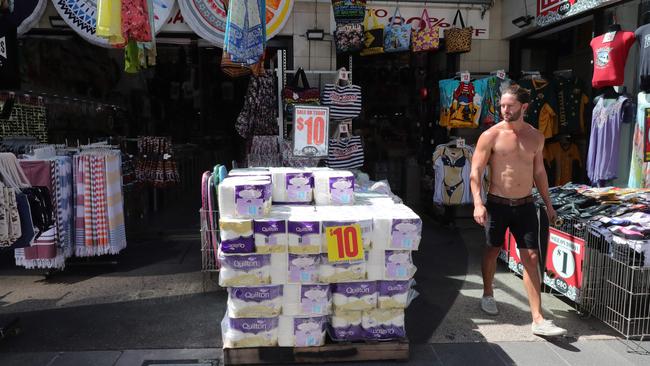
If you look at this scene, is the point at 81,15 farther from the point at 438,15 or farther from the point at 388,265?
the point at 388,265

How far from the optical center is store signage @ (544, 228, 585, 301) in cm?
420

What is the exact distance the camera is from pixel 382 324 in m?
3.51

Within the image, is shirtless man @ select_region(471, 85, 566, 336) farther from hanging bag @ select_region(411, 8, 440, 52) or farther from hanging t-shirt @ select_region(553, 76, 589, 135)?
hanging t-shirt @ select_region(553, 76, 589, 135)

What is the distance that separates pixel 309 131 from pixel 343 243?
8.42ft

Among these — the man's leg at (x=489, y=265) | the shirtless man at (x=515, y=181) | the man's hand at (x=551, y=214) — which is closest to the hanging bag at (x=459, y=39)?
the shirtless man at (x=515, y=181)

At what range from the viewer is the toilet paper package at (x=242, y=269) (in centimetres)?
330

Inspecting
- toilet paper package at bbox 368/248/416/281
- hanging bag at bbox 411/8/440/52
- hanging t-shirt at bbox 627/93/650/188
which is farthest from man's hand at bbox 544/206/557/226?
hanging bag at bbox 411/8/440/52

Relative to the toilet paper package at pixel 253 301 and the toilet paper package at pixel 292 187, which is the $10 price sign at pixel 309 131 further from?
the toilet paper package at pixel 253 301

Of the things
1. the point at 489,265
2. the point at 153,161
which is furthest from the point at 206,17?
the point at 489,265

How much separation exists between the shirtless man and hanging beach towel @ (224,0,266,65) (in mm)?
2628

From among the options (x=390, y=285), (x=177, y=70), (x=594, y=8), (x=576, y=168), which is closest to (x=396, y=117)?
(x=576, y=168)

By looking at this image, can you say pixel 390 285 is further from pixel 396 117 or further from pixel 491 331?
pixel 396 117

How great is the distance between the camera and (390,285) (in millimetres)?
3434

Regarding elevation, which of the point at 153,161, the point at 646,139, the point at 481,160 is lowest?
the point at 153,161
